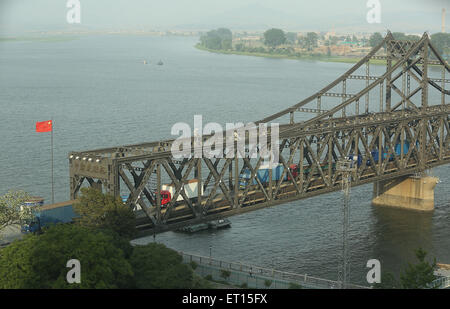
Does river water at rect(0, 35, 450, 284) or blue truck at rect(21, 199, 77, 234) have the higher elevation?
blue truck at rect(21, 199, 77, 234)

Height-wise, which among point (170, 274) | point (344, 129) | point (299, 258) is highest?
point (344, 129)

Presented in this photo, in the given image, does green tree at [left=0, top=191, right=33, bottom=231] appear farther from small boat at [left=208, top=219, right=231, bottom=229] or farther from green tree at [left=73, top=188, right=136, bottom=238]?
small boat at [left=208, top=219, right=231, bottom=229]

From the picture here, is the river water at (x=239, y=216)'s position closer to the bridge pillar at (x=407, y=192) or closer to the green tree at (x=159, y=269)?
the bridge pillar at (x=407, y=192)

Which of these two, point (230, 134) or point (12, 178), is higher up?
point (230, 134)

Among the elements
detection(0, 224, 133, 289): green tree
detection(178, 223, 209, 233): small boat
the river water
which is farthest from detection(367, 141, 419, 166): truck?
detection(0, 224, 133, 289): green tree

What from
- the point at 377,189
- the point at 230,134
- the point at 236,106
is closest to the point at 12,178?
the point at 230,134

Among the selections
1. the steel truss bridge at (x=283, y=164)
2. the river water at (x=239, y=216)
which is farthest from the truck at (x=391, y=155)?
the river water at (x=239, y=216)

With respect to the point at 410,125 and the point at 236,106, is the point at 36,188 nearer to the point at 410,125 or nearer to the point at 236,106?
the point at 410,125
